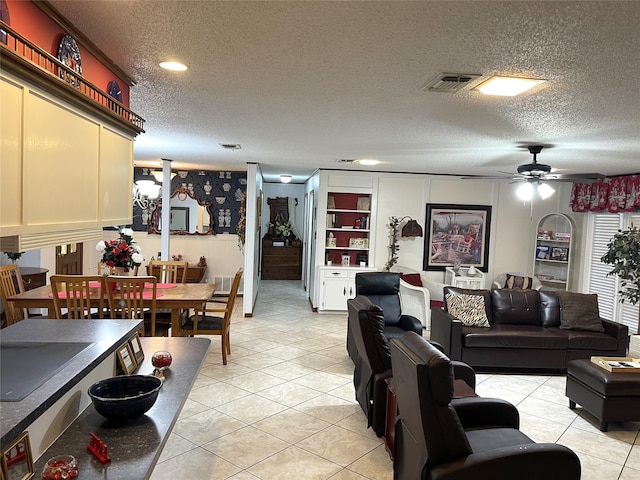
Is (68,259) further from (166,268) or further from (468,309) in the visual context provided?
(468,309)

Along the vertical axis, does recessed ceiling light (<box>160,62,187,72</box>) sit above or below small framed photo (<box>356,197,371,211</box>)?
above

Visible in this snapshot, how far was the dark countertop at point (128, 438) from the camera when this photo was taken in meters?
1.60

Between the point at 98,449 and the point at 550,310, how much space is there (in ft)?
17.2

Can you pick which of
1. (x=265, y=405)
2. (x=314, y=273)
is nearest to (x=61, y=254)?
(x=314, y=273)

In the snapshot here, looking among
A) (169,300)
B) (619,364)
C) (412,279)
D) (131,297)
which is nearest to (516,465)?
(619,364)

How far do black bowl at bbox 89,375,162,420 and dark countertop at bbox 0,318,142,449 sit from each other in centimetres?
11

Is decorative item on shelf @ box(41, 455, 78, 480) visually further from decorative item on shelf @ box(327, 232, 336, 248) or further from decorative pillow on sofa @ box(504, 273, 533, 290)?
decorative pillow on sofa @ box(504, 273, 533, 290)

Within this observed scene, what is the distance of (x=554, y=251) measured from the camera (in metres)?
7.82

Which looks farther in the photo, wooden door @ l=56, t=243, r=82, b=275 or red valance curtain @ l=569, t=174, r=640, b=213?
wooden door @ l=56, t=243, r=82, b=275

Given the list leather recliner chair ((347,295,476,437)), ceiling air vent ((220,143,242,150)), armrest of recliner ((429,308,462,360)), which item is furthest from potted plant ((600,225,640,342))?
ceiling air vent ((220,143,242,150))

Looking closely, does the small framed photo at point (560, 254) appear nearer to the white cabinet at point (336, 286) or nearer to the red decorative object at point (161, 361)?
the white cabinet at point (336, 286)

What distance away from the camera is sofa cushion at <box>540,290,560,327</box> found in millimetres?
5516

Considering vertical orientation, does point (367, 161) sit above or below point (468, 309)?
above

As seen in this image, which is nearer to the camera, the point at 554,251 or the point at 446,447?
the point at 446,447
